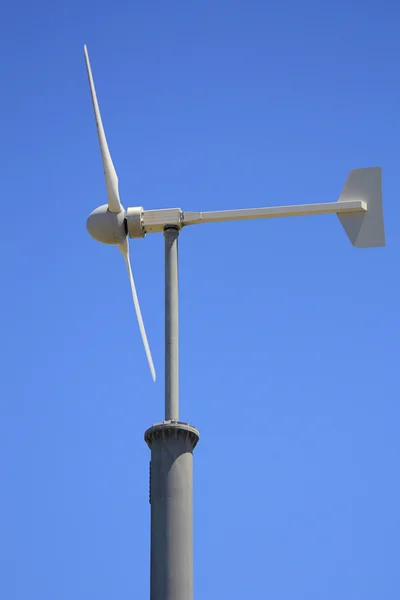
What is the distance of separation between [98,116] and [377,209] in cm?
674

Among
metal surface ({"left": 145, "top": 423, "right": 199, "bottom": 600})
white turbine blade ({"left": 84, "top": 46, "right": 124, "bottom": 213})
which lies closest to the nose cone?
white turbine blade ({"left": 84, "top": 46, "right": 124, "bottom": 213})

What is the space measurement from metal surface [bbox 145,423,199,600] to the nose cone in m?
5.18

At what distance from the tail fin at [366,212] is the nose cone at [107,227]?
5043mm

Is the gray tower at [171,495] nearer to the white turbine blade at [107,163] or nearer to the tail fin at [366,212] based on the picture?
the white turbine blade at [107,163]

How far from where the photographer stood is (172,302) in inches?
853

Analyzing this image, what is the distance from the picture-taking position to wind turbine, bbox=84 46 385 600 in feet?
62.2

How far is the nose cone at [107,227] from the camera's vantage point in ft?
76.7

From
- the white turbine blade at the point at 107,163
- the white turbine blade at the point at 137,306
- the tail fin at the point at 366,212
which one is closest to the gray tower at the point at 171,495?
the white turbine blade at the point at 137,306

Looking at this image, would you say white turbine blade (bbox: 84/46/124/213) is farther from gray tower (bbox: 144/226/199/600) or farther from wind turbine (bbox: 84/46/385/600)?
gray tower (bbox: 144/226/199/600)

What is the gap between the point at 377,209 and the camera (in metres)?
23.9

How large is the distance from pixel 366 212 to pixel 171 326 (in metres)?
5.69

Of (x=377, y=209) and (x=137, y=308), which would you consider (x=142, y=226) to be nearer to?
(x=137, y=308)

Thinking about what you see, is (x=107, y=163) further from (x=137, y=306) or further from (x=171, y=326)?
(x=171, y=326)

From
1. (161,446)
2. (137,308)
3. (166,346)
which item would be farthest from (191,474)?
(137,308)
